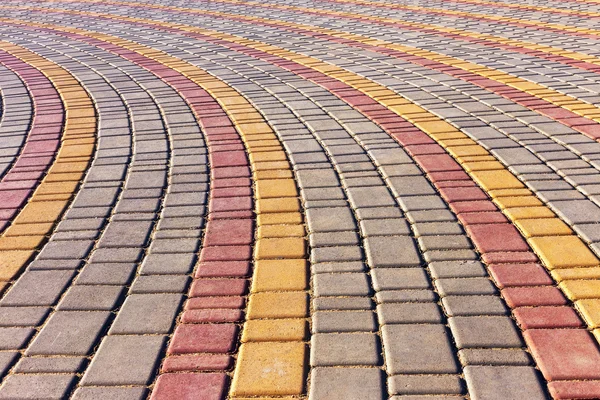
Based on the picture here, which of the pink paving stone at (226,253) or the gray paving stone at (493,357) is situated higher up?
the gray paving stone at (493,357)

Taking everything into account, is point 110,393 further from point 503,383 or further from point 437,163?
point 437,163

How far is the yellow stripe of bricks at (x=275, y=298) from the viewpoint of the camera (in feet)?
6.46

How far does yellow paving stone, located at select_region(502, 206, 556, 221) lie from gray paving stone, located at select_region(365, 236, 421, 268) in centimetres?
52

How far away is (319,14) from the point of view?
28.6 feet

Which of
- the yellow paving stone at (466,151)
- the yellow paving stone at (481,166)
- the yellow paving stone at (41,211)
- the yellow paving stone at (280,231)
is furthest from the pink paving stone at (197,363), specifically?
the yellow paving stone at (466,151)

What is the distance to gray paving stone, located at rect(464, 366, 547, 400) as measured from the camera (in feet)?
6.07

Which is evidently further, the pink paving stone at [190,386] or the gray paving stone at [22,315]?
the gray paving stone at [22,315]

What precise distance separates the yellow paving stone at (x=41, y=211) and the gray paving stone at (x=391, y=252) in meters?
1.46

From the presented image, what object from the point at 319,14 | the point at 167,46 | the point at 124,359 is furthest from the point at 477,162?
the point at 319,14

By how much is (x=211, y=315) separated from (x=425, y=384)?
0.77m

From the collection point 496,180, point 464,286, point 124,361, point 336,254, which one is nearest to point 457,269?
point 464,286

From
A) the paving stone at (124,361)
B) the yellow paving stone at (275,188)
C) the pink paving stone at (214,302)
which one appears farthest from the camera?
the yellow paving stone at (275,188)

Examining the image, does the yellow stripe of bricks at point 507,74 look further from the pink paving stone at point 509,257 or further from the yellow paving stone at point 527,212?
the pink paving stone at point 509,257

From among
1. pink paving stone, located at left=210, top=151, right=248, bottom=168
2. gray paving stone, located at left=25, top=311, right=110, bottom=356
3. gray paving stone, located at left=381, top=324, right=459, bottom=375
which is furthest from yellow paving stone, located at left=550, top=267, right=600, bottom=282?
pink paving stone, located at left=210, top=151, right=248, bottom=168
